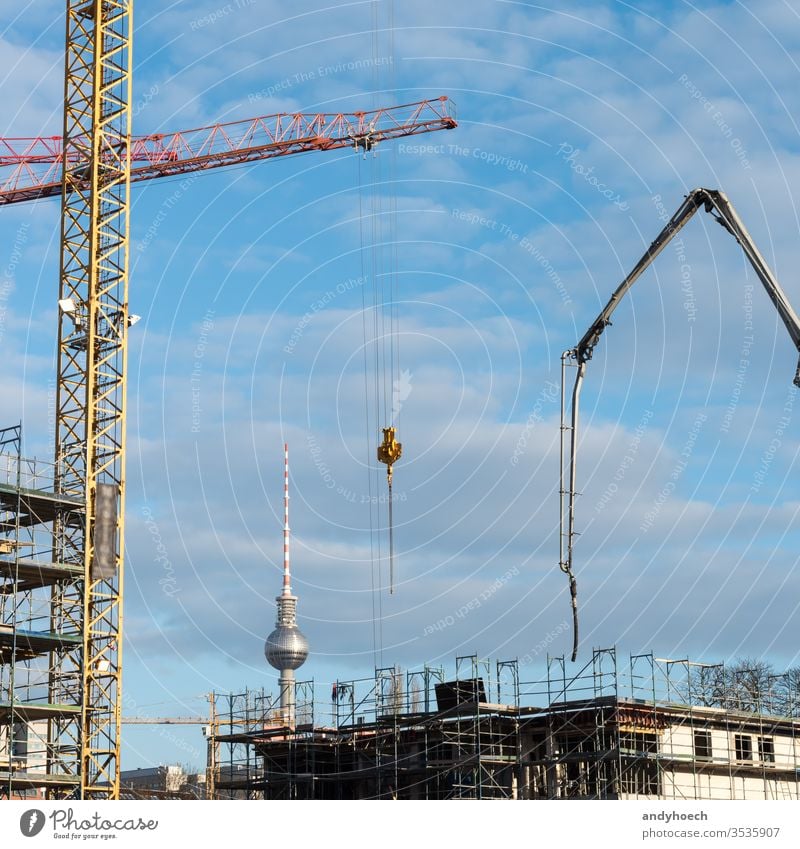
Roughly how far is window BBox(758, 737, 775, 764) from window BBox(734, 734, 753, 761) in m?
0.53

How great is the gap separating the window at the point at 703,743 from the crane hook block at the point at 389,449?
1836 centimetres

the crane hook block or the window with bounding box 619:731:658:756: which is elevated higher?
the crane hook block

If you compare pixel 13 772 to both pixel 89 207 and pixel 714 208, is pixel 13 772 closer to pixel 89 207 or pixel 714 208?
pixel 89 207

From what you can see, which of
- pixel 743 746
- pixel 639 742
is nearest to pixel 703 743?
pixel 743 746

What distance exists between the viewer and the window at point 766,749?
68606 mm

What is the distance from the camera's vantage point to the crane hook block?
200ft

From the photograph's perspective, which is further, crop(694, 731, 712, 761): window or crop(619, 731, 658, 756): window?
crop(694, 731, 712, 761): window

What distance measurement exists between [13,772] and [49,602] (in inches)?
337

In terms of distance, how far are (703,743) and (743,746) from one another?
10.5 feet

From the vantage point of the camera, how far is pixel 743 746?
68188 mm

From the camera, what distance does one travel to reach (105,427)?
230 feet

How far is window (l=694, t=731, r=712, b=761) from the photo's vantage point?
2581 inches

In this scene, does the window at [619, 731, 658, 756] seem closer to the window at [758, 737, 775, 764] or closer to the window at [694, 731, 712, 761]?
the window at [694, 731, 712, 761]
